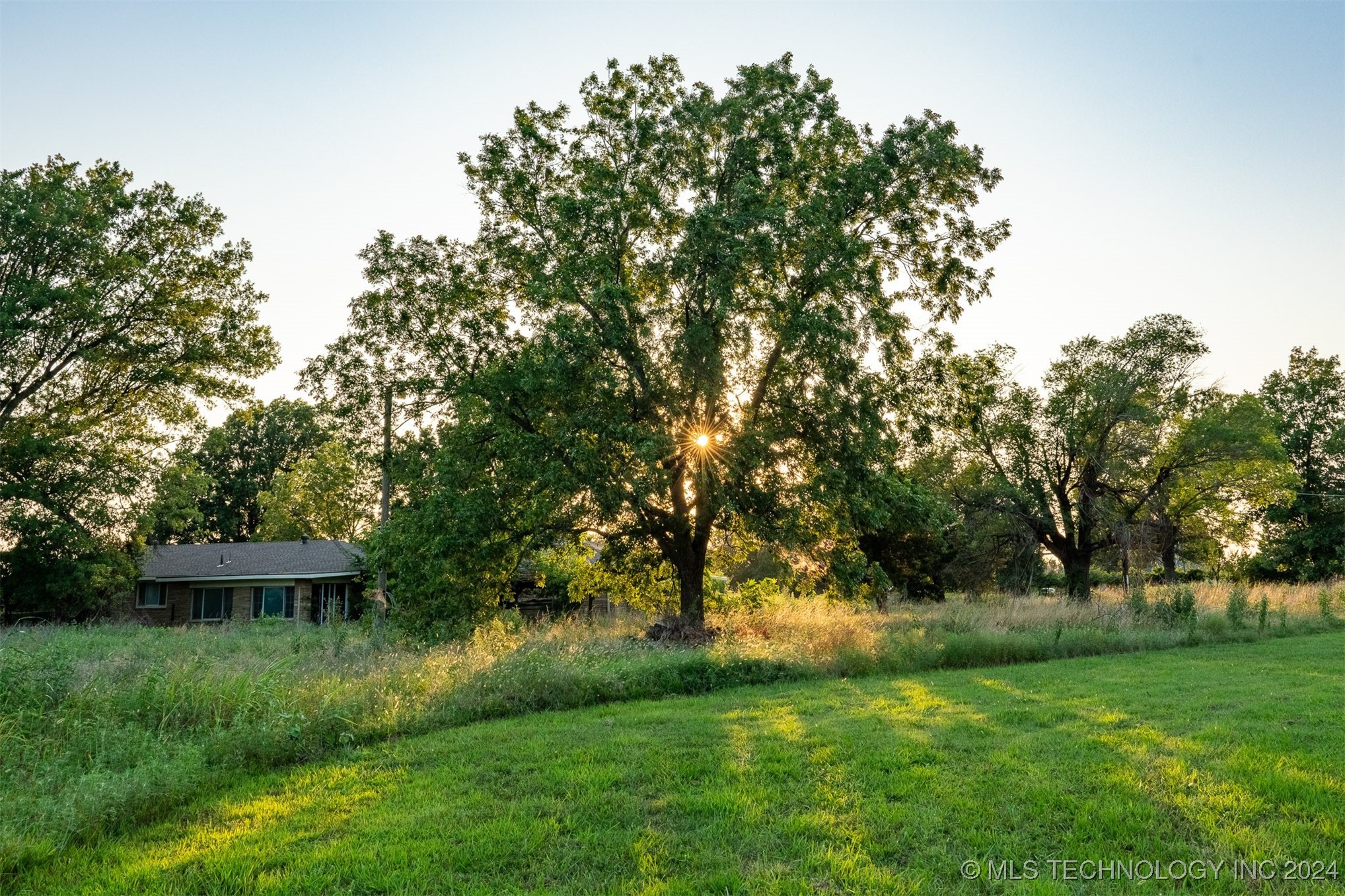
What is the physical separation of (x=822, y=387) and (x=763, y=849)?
11586mm

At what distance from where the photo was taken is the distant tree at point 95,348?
22859 mm

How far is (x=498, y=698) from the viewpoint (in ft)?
31.2

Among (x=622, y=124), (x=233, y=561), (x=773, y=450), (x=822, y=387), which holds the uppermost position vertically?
(x=622, y=124)

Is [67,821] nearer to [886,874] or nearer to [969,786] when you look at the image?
[886,874]

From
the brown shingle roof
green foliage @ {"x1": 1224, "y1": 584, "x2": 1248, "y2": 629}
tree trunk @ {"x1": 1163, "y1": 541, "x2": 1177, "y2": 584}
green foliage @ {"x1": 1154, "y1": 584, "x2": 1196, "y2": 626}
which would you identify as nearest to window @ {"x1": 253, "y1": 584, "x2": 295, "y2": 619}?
the brown shingle roof

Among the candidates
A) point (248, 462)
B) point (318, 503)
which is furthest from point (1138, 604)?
point (248, 462)

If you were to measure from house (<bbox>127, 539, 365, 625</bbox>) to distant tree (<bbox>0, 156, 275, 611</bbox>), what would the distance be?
509cm

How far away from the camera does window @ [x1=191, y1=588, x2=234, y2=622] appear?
34.3m

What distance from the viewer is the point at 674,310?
16.4 meters

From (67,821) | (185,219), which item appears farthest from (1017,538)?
(185,219)

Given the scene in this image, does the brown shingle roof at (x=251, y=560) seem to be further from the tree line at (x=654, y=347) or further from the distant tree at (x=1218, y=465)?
the distant tree at (x=1218, y=465)

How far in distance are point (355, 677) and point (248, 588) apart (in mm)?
28605

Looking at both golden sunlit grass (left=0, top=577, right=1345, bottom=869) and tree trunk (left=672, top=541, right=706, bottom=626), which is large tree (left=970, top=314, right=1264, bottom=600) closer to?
golden sunlit grass (left=0, top=577, right=1345, bottom=869)

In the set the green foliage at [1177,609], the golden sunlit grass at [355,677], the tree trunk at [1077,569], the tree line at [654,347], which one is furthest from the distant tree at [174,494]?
the tree trunk at [1077,569]
